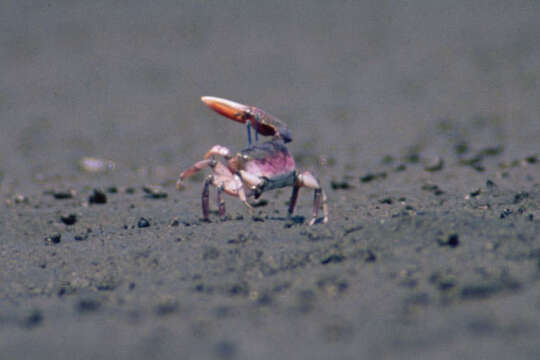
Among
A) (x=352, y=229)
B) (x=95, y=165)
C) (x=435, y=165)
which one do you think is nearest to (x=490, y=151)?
(x=435, y=165)

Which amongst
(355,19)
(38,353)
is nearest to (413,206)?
(38,353)

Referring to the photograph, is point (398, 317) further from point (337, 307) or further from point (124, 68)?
point (124, 68)

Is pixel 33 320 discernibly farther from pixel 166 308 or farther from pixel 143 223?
pixel 143 223

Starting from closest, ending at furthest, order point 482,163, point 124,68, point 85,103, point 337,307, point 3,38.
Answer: point 337,307, point 482,163, point 85,103, point 124,68, point 3,38

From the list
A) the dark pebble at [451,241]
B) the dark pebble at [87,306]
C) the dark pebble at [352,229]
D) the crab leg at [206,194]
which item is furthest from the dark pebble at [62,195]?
the dark pebble at [451,241]

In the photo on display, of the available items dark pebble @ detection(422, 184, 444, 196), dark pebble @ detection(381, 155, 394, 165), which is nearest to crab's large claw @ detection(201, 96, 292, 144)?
dark pebble @ detection(422, 184, 444, 196)
